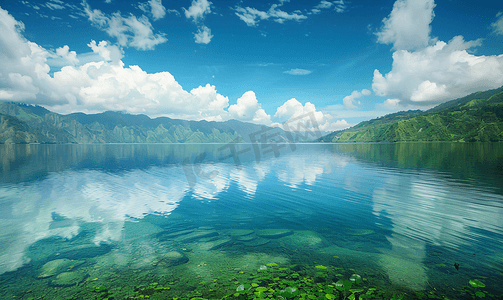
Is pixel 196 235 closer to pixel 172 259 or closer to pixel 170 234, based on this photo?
pixel 170 234

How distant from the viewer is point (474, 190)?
26.9 meters

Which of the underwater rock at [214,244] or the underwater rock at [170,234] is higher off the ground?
the underwater rock at [214,244]

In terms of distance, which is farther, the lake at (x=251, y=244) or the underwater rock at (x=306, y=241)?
the underwater rock at (x=306, y=241)

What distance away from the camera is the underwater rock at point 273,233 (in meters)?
15.5

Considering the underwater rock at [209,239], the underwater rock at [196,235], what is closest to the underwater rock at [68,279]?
the underwater rock at [196,235]

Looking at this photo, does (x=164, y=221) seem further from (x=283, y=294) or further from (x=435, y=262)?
(x=435, y=262)

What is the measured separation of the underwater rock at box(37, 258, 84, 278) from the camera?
10.8m

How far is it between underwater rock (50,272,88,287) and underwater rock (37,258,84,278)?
61 centimetres

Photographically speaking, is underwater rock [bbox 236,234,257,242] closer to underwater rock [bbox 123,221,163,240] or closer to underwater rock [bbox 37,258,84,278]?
underwater rock [bbox 123,221,163,240]

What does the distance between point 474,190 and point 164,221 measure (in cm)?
3709

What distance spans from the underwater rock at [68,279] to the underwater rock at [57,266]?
609mm

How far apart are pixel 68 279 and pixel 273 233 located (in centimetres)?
1205

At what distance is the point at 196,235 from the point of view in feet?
52.0

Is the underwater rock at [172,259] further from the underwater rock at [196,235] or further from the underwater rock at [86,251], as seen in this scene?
the underwater rock at [86,251]
